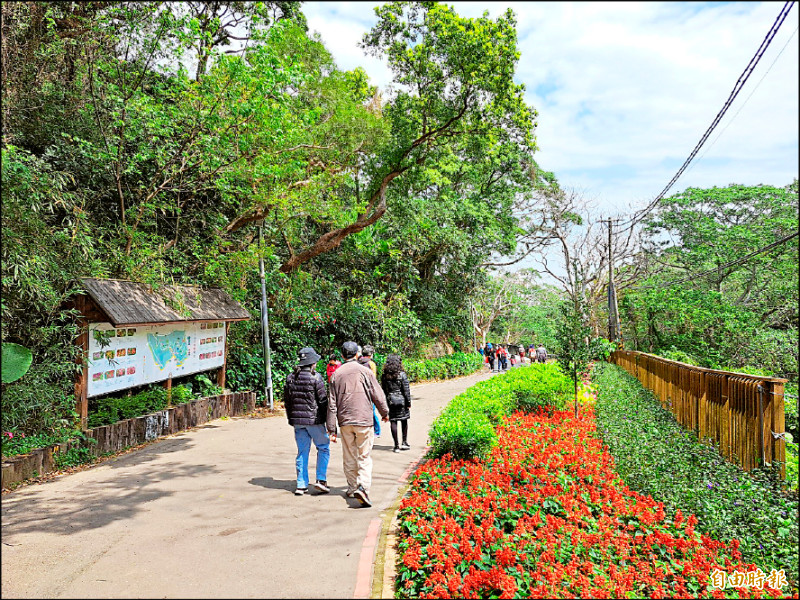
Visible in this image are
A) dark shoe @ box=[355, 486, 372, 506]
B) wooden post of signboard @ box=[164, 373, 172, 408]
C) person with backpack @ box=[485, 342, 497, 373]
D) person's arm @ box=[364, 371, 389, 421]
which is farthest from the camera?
person with backpack @ box=[485, 342, 497, 373]

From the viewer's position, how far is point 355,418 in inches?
244

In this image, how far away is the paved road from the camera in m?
2.76

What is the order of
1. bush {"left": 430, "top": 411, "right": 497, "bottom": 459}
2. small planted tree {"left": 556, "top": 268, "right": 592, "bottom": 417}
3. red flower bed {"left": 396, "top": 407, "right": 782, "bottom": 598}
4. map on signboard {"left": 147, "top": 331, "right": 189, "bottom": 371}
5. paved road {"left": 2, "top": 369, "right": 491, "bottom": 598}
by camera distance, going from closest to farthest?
paved road {"left": 2, "top": 369, "right": 491, "bottom": 598} < red flower bed {"left": 396, "top": 407, "right": 782, "bottom": 598} < bush {"left": 430, "top": 411, "right": 497, "bottom": 459} < map on signboard {"left": 147, "top": 331, "right": 189, "bottom": 371} < small planted tree {"left": 556, "top": 268, "right": 592, "bottom": 417}

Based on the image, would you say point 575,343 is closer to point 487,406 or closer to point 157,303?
point 487,406

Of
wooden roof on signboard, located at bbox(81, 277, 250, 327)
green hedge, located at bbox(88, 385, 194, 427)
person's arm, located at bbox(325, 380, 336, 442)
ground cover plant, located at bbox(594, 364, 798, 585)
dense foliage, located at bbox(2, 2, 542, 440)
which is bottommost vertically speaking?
ground cover plant, located at bbox(594, 364, 798, 585)

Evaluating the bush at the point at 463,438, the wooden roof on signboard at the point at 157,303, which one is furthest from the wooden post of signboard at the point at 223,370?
the bush at the point at 463,438

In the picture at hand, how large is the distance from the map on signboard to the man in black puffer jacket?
16.3 ft

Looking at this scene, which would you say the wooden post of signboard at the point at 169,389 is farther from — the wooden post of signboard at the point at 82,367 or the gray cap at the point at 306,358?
the gray cap at the point at 306,358

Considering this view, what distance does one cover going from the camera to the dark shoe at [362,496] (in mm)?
6070

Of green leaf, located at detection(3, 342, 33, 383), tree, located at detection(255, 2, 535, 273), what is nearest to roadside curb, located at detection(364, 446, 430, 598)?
green leaf, located at detection(3, 342, 33, 383)

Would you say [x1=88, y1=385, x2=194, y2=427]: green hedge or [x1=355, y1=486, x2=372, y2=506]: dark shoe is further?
[x1=88, y1=385, x2=194, y2=427]: green hedge

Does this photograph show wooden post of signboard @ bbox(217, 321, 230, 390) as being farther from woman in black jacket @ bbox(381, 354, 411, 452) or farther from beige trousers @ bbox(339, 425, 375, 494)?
beige trousers @ bbox(339, 425, 375, 494)

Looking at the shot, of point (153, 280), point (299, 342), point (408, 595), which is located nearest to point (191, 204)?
point (153, 280)

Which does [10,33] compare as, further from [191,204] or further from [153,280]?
[191,204]
